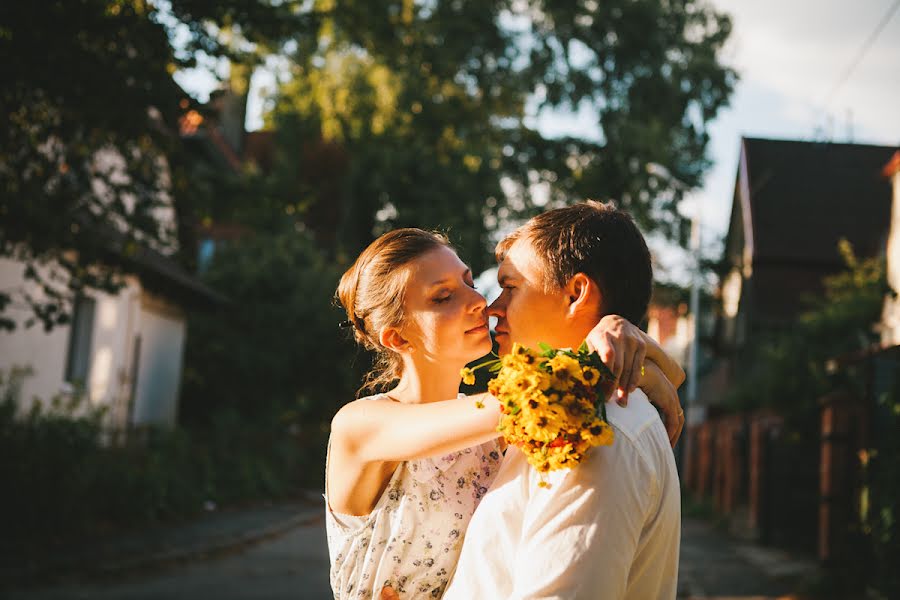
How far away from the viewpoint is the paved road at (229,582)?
32.7ft

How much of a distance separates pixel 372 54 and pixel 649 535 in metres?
23.4

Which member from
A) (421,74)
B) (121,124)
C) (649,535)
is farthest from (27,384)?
(649,535)

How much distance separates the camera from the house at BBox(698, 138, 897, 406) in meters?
29.2

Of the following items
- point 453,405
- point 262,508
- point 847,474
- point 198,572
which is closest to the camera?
point 453,405

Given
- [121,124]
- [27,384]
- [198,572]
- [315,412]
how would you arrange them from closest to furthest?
1. [121,124]
2. [198,572]
3. [27,384]
4. [315,412]

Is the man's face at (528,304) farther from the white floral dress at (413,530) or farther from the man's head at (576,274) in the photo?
the white floral dress at (413,530)

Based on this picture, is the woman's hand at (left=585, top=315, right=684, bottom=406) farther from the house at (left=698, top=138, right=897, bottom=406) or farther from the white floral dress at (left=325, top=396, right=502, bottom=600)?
the house at (left=698, top=138, right=897, bottom=406)

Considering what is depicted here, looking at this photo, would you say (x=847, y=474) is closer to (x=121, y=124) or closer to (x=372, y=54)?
(x=121, y=124)

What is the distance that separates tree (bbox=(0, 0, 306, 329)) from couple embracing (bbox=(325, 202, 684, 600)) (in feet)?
18.4

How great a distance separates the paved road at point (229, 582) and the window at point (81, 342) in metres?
7.09

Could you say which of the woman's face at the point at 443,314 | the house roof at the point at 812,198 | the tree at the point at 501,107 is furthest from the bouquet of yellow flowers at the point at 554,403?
the house roof at the point at 812,198

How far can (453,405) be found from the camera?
9.27 feet

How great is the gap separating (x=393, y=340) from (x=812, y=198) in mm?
29373

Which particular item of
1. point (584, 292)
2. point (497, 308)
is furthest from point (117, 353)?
point (584, 292)
